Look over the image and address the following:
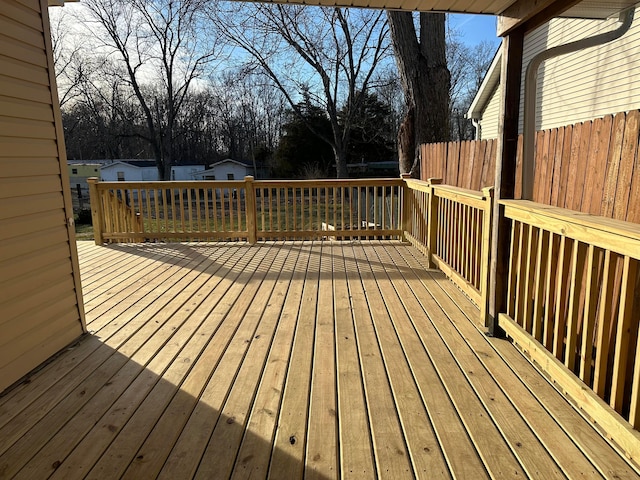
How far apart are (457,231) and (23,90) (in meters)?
3.38

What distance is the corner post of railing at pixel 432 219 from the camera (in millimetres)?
4497

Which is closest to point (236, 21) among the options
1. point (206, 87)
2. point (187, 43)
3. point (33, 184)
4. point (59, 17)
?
point (187, 43)

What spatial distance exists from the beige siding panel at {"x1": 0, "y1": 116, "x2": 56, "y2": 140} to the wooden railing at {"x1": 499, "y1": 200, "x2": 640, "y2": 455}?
2851mm

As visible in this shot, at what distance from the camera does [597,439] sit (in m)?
1.73

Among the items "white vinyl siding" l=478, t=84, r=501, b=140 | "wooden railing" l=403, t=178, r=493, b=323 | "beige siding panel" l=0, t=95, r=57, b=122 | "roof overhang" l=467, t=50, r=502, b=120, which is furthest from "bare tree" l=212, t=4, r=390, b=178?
"beige siding panel" l=0, t=95, r=57, b=122

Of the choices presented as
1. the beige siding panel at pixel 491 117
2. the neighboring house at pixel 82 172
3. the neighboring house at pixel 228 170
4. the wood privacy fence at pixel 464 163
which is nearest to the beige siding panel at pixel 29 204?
the wood privacy fence at pixel 464 163

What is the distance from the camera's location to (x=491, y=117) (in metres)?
11.3

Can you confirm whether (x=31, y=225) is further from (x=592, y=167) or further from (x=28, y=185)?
(x=592, y=167)

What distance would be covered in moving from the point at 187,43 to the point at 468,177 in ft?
72.0

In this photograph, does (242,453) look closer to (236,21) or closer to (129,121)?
(236,21)

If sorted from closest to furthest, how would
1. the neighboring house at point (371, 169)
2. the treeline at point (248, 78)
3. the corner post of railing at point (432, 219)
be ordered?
the corner post of railing at point (432, 219)
the treeline at point (248, 78)
the neighboring house at point (371, 169)

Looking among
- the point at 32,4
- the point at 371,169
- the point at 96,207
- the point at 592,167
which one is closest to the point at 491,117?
the point at 96,207

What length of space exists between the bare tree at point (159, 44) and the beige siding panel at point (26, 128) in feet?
56.4

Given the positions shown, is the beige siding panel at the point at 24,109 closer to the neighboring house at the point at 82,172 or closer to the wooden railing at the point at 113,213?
the wooden railing at the point at 113,213
